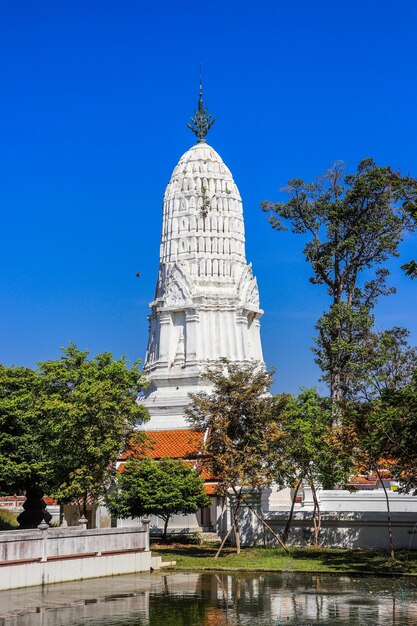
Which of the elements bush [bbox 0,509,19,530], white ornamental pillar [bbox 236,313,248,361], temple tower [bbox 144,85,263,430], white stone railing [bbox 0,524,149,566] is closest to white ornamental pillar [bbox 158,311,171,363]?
temple tower [bbox 144,85,263,430]

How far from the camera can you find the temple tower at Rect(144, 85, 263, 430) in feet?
216

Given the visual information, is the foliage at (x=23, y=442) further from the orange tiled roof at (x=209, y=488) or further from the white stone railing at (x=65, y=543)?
the white stone railing at (x=65, y=543)

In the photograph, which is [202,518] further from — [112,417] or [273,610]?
[273,610]

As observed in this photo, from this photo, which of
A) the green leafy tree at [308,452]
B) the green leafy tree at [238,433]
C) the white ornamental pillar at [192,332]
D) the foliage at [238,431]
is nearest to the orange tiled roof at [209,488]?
the green leafy tree at [308,452]

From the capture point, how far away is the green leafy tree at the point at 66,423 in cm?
4372

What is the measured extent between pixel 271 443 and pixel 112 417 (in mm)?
7855

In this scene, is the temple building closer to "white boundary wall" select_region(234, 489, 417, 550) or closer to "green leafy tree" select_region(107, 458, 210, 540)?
"green leafy tree" select_region(107, 458, 210, 540)

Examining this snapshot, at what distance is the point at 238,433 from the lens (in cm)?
4150

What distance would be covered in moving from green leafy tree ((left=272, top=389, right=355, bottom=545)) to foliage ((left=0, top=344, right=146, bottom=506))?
7.67m

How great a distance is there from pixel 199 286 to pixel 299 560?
30922mm

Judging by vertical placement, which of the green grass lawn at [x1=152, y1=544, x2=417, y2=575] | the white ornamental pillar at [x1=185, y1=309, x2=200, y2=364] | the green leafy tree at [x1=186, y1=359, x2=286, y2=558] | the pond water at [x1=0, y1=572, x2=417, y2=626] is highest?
the white ornamental pillar at [x1=185, y1=309, x2=200, y2=364]

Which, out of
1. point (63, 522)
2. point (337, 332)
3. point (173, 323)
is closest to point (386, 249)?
point (337, 332)

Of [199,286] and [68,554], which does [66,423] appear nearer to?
[68,554]

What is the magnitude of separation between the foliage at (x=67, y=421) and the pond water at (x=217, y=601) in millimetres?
10108
